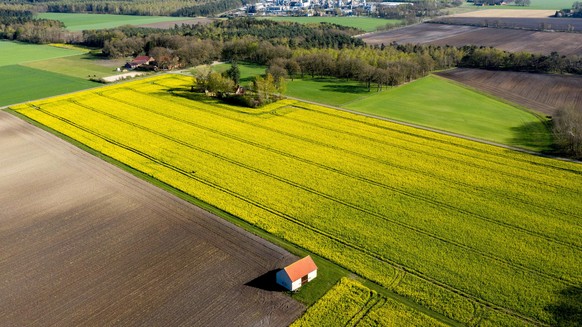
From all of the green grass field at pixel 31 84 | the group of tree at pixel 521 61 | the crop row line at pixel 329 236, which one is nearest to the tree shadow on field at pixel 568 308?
the crop row line at pixel 329 236

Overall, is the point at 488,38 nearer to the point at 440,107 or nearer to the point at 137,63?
the point at 440,107

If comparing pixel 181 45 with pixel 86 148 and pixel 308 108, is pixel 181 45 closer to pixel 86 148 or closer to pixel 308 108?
pixel 308 108

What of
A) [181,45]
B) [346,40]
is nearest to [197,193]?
[181,45]

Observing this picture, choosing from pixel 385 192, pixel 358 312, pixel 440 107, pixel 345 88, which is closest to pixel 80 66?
pixel 345 88

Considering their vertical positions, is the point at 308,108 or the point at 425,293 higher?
the point at 308,108

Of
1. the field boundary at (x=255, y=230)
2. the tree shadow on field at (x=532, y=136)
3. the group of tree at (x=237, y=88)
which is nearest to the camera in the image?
the field boundary at (x=255, y=230)

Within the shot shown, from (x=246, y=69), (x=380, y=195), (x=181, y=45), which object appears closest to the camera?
(x=380, y=195)

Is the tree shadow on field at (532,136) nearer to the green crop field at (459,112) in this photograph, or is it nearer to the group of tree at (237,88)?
the green crop field at (459,112)
